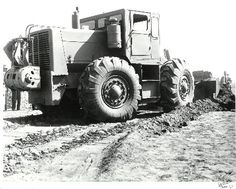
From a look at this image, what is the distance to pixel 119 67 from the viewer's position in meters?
8.98

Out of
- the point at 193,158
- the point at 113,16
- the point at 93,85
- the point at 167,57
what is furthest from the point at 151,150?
the point at 167,57

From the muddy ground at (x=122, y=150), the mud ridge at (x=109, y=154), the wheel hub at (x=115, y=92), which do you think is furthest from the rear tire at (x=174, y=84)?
the mud ridge at (x=109, y=154)

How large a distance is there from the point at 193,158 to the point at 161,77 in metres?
5.17

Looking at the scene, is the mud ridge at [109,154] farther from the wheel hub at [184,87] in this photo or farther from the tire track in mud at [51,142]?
the wheel hub at [184,87]

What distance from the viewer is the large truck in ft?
28.4

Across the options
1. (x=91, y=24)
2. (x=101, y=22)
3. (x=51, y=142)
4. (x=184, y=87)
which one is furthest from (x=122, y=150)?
(x=91, y=24)

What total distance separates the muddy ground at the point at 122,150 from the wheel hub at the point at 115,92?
2.05ft

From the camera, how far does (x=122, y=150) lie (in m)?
5.72

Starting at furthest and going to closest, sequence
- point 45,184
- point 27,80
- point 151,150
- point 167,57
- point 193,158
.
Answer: point 167,57, point 27,80, point 151,150, point 193,158, point 45,184

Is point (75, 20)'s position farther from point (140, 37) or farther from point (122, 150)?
point (122, 150)

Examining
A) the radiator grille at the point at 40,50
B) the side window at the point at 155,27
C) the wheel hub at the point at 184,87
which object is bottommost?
the wheel hub at the point at 184,87

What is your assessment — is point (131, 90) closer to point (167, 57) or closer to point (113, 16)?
point (113, 16)

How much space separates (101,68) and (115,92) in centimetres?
71

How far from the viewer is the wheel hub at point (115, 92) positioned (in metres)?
8.86
